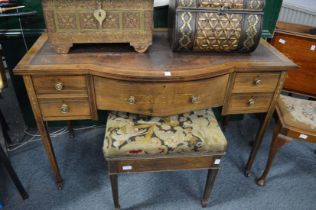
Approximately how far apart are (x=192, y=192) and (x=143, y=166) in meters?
0.44

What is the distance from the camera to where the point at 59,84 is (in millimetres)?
981

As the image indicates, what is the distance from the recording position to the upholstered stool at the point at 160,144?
106cm

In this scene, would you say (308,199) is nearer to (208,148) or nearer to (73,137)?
(208,148)

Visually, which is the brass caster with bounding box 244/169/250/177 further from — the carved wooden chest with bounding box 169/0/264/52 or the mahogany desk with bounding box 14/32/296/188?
the carved wooden chest with bounding box 169/0/264/52

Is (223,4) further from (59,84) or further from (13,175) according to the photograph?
(13,175)

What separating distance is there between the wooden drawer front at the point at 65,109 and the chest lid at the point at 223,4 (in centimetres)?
56

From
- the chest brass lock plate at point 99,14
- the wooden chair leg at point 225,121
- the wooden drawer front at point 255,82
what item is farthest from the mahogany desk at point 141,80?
the wooden chair leg at point 225,121

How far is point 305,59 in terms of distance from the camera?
1.86 m

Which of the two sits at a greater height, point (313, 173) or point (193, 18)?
point (193, 18)

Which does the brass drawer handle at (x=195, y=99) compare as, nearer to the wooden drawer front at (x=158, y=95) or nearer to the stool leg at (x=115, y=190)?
the wooden drawer front at (x=158, y=95)

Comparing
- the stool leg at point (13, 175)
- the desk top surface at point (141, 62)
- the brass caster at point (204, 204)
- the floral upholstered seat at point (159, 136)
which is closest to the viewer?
the desk top surface at point (141, 62)

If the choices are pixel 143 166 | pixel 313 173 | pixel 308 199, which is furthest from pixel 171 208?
pixel 313 173

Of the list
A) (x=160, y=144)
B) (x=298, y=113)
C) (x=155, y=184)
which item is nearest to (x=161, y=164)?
(x=160, y=144)

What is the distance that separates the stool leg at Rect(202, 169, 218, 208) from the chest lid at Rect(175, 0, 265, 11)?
703mm
